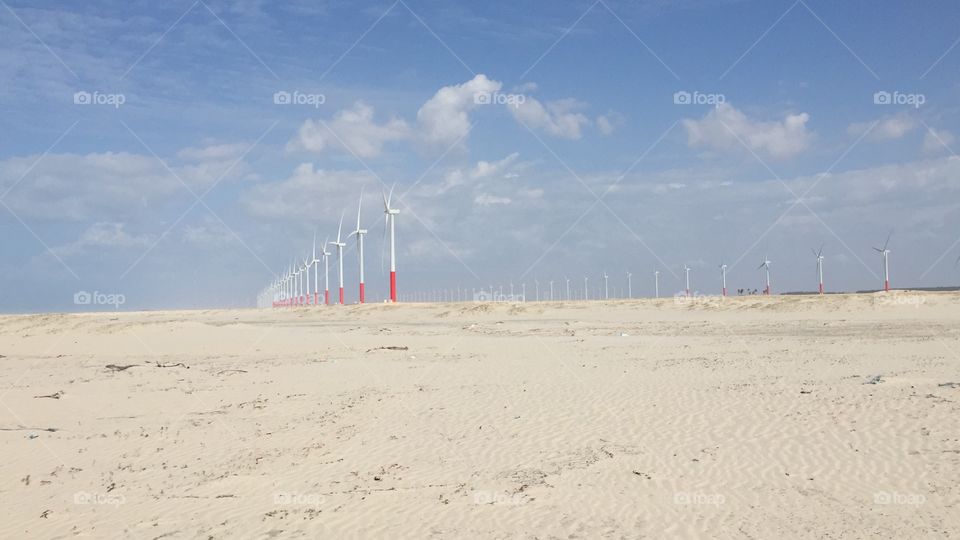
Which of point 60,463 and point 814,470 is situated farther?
point 60,463

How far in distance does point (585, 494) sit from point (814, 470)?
147 inches

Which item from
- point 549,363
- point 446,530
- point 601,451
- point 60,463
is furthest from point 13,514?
point 549,363

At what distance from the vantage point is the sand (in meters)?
9.16

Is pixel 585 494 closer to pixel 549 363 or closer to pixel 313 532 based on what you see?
pixel 313 532

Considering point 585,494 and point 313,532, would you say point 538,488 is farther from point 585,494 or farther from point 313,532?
point 313,532

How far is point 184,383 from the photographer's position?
22.2 meters

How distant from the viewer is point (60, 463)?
40.5 ft

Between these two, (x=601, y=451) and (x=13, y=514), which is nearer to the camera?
(x=13, y=514)

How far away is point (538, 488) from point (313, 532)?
3.24 meters

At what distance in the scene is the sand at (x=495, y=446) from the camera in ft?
30.1

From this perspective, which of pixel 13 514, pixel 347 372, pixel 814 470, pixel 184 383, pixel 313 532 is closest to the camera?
pixel 313 532

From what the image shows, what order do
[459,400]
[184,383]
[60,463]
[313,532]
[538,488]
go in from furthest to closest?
1. [184,383]
2. [459,400]
3. [60,463]
4. [538,488]
5. [313,532]

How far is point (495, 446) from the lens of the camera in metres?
13.1

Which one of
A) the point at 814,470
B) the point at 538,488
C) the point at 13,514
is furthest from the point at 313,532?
the point at 814,470
